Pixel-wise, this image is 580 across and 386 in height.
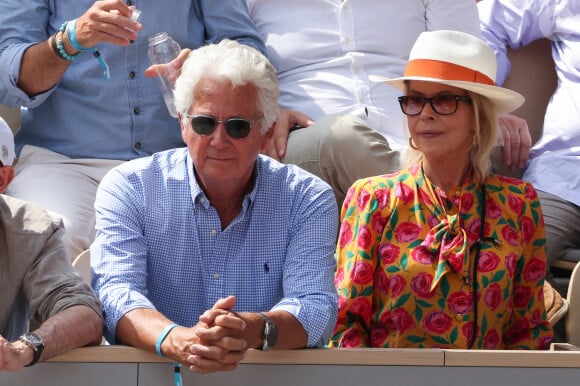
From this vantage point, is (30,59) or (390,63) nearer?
(30,59)

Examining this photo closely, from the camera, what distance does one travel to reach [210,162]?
320 centimetres

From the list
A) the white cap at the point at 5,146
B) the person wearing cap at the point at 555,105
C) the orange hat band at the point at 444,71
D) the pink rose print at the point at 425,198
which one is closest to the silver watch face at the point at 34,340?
the white cap at the point at 5,146

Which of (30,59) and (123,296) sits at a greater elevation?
(30,59)

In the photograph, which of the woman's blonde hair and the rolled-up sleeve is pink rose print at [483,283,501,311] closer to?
the woman's blonde hair

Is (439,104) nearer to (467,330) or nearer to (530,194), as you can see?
(530,194)

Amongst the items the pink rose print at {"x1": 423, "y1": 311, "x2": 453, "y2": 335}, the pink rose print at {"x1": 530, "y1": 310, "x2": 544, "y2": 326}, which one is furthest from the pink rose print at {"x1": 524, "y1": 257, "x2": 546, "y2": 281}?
the pink rose print at {"x1": 423, "y1": 311, "x2": 453, "y2": 335}

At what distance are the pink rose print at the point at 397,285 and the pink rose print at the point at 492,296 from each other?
0.86ft

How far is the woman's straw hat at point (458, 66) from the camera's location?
3561 mm

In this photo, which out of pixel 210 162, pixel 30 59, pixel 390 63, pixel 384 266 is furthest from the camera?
pixel 390 63

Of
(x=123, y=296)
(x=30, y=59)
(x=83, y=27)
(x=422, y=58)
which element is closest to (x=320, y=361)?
(x=123, y=296)

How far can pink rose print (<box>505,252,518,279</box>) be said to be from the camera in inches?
135

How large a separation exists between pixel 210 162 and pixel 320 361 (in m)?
0.77

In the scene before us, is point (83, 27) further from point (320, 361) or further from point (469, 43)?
point (320, 361)

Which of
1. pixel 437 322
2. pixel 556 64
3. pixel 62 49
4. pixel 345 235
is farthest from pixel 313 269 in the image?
pixel 556 64
